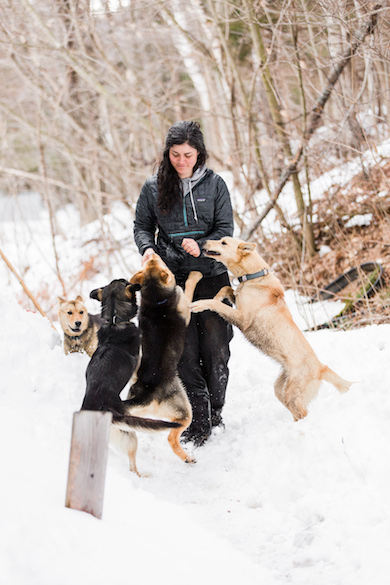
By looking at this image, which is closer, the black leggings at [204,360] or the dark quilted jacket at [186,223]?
the dark quilted jacket at [186,223]

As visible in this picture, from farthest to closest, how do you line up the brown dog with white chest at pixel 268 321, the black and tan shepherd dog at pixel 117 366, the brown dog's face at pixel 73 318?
the brown dog's face at pixel 73 318
the brown dog with white chest at pixel 268 321
the black and tan shepherd dog at pixel 117 366

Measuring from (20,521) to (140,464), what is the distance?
209 cm

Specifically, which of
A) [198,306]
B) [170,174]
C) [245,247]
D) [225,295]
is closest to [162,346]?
[198,306]

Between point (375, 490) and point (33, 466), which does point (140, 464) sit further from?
point (375, 490)

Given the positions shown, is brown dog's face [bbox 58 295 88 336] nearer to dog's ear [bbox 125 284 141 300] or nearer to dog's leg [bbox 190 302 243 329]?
dog's ear [bbox 125 284 141 300]

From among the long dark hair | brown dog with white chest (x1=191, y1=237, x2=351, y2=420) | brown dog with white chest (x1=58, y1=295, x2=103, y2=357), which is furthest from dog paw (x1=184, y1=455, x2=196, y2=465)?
the long dark hair

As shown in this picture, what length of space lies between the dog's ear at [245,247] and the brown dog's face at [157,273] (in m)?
0.67

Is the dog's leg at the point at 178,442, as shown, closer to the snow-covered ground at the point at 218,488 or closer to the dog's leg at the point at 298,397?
the snow-covered ground at the point at 218,488

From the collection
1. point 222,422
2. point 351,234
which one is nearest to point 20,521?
point 222,422

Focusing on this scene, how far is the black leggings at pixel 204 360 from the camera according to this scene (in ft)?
13.9

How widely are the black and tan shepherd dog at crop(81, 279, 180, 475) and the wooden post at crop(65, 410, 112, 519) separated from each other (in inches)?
37.3

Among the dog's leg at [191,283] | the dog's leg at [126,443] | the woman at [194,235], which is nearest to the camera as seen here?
the dog's leg at [126,443]

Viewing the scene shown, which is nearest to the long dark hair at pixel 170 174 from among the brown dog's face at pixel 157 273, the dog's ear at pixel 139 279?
the brown dog's face at pixel 157 273

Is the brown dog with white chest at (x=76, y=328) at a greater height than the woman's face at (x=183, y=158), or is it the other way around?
the woman's face at (x=183, y=158)
